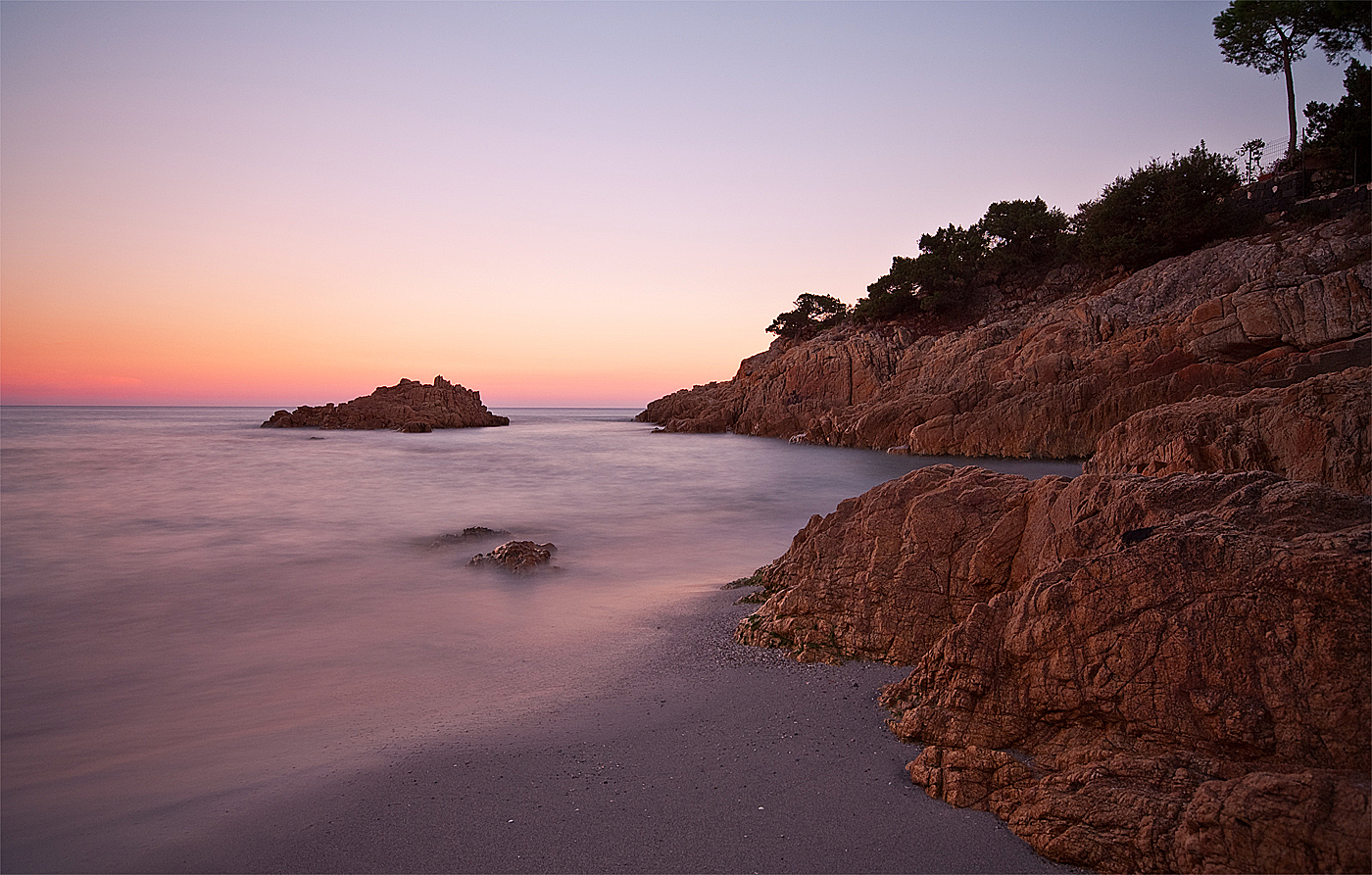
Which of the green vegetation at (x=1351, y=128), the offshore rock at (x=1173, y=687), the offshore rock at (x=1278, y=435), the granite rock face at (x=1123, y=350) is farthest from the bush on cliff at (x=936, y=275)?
the offshore rock at (x=1173, y=687)

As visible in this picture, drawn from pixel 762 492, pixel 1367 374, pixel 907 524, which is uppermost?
pixel 1367 374

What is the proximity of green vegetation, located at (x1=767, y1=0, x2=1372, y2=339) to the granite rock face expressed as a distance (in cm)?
241

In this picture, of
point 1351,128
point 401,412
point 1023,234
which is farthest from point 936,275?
point 401,412

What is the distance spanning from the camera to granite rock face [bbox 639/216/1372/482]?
1962cm

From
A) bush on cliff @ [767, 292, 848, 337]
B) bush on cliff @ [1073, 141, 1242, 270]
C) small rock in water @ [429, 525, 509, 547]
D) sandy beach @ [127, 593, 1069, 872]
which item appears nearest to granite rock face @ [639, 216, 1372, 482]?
bush on cliff @ [1073, 141, 1242, 270]

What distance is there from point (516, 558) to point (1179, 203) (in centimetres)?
3380

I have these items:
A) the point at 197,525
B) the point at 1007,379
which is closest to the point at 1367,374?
the point at 1007,379

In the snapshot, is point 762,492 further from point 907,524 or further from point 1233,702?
point 1233,702

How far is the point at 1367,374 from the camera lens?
10.2 metres

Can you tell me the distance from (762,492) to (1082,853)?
1758cm

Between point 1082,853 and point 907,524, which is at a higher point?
point 907,524

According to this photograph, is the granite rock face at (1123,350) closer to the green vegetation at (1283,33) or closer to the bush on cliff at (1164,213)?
the bush on cliff at (1164,213)

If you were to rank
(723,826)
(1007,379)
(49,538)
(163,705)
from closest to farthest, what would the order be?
1. (723,826)
2. (163,705)
3. (49,538)
4. (1007,379)

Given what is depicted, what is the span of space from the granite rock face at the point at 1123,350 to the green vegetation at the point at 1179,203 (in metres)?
2.41
